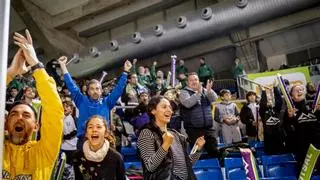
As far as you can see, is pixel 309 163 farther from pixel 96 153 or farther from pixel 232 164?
pixel 96 153

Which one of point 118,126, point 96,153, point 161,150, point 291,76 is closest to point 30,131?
point 96,153

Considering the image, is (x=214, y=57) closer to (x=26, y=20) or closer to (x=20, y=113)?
(x=26, y=20)

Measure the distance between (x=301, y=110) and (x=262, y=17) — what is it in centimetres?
571

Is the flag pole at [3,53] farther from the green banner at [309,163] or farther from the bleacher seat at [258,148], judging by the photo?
the bleacher seat at [258,148]

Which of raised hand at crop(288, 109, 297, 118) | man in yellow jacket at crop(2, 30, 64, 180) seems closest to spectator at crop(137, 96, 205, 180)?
man in yellow jacket at crop(2, 30, 64, 180)

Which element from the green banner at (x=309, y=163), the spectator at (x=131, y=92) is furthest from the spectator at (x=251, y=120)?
the green banner at (x=309, y=163)

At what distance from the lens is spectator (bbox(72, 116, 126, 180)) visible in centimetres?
213

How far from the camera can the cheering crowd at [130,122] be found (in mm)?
1573

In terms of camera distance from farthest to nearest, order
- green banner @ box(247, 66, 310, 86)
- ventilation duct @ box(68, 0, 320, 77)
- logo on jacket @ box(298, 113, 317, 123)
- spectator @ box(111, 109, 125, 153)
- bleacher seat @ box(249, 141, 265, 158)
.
Result: 1. ventilation duct @ box(68, 0, 320, 77)
2. green banner @ box(247, 66, 310, 86)
3. spectator @ box(111, 109, 125, 153)
4. bleacher seat @ box(249, 141, 265, 158)
5. logo on jacket @ box(298, 113, 317, 123)

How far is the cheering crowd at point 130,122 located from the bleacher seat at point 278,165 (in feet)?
0.54

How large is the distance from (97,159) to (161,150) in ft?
1.18

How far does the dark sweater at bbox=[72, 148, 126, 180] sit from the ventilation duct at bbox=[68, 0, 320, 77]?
24.6 feet

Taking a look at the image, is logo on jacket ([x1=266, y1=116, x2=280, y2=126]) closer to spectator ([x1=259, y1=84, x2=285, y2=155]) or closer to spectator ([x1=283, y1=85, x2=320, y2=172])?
spectator ([x1=259, y1=84, x2=285, y2=155])

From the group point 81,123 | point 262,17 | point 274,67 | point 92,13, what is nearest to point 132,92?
point 81,123
